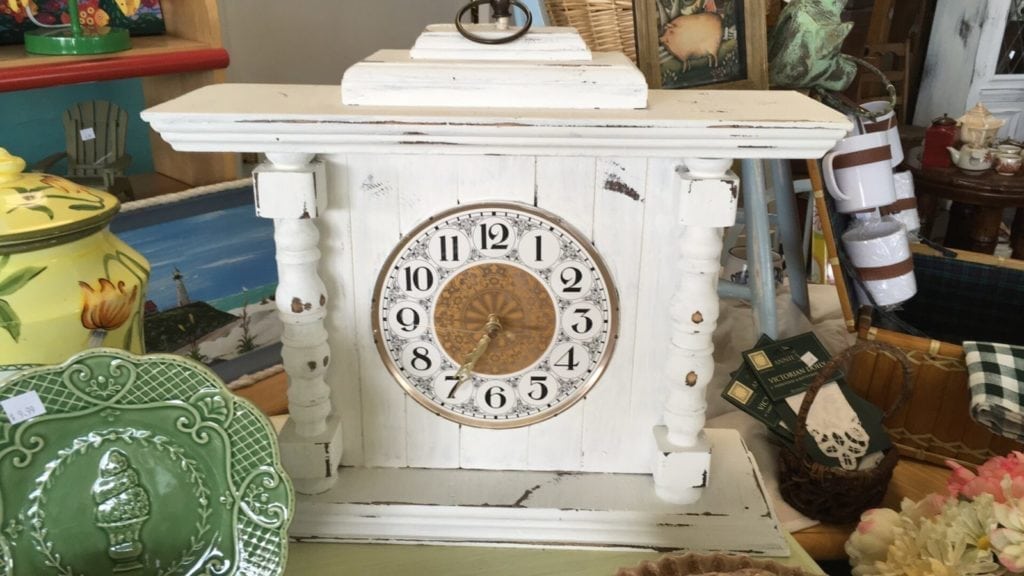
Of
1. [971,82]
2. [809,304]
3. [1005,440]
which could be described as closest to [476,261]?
[1005,440]

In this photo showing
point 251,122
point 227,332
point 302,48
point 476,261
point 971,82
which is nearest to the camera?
point 251,122

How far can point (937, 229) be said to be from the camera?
3305 millimetres

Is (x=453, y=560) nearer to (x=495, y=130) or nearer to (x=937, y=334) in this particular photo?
(x=495, y=130)

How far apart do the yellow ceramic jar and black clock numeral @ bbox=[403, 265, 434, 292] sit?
262mm

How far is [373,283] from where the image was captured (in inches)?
33.2

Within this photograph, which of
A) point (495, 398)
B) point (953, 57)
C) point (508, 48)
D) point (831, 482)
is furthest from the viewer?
point (953, 57)

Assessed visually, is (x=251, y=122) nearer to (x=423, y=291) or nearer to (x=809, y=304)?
(x=423, y=291)

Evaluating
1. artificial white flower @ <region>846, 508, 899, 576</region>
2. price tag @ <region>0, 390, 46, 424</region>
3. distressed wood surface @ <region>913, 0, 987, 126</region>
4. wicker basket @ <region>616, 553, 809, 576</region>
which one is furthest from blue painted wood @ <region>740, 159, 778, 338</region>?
distressed wood surface @ <region>913, 0, 987, 126</region>

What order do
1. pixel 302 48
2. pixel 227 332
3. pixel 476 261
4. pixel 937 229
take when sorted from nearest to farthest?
pixel 476 261, pixel 227 332, pixel 302 48, pixel 937 229

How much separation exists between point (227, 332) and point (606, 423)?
2.02 ft

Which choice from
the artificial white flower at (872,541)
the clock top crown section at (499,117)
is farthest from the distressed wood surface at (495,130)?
the artificial white flower at (872,541)

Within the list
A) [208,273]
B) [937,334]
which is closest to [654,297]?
[208,273]

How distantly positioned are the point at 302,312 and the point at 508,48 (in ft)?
1.05

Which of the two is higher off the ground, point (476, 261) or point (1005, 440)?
point (476, 261)
